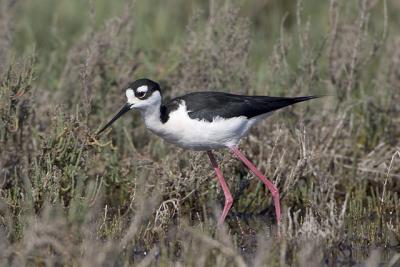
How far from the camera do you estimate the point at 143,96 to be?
4500 mm

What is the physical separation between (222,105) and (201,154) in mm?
413

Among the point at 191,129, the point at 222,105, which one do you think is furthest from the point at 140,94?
the point at 222,105

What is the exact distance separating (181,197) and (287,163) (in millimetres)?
748

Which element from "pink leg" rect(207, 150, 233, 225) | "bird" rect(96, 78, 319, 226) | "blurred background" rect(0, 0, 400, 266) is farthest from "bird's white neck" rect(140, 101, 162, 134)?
"pink leg" rect(207, 150, 233, 225)

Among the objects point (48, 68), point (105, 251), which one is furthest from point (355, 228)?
point (48, 68)

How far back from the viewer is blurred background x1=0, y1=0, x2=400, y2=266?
3.99m

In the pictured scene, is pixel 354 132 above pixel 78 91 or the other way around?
the other way around

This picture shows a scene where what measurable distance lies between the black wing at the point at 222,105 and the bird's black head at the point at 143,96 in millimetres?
96

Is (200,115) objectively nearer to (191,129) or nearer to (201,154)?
(191,129)

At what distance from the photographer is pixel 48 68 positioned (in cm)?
608

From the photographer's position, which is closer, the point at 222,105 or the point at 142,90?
the point at 142,90

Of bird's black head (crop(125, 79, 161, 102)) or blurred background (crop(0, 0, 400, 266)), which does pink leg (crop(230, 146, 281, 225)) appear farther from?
bird's black head (crop(125, 79, 161, 102))

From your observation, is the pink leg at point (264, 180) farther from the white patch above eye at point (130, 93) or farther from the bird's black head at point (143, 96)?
the white patch above eye at point (130, 93)

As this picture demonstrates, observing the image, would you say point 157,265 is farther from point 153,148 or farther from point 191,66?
point 191,66
